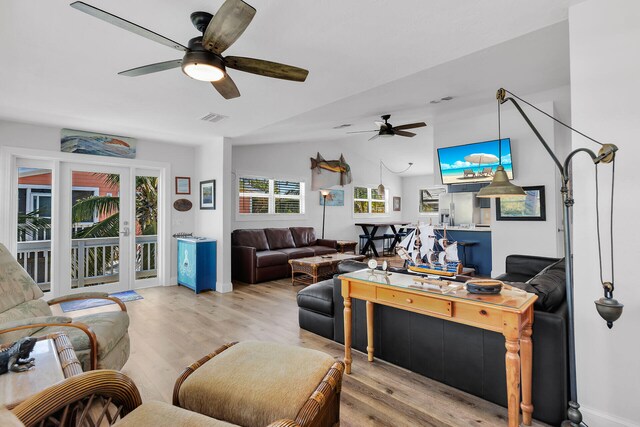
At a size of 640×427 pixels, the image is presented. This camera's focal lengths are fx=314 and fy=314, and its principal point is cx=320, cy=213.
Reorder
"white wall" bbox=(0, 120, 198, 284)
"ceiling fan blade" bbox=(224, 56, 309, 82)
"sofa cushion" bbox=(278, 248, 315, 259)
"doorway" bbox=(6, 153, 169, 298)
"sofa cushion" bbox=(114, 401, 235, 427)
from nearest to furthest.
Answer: "sofa cushion" bbox=(114, 401, 235, 427) → "ceiling fan blade" bbox=(224, 56, 309, 82) → "white wall" bbox=(0, 120, 198, 284) → "doorway" bbox=(6, 153, 169, 298) → "sofa cushion" bbox=(278, 248, 315, 259)

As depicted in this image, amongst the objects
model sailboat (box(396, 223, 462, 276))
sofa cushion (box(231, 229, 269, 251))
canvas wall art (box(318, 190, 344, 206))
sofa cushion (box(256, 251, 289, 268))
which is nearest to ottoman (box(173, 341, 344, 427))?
model sailboat (box(396, 223, 462, 276))

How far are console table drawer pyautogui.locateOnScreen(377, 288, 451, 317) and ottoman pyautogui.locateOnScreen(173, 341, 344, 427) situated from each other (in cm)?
74

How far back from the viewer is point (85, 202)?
4.73m

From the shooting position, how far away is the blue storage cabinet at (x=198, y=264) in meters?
4.95

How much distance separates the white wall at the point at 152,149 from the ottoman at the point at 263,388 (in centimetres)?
450

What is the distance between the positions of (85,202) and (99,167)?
570mm

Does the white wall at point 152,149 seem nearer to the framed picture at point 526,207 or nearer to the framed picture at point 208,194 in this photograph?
the framed picture at point 208,194

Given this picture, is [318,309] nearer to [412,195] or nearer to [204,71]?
[204,71]

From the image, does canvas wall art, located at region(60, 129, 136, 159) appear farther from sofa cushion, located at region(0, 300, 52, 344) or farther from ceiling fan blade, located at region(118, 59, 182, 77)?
ceiling fan blade, located at region(118, 59, 182, 77)

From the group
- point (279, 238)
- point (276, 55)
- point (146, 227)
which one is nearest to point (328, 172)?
point (279, 238)

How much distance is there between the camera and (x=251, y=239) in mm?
6223

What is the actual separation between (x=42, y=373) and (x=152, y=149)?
4.77 metres

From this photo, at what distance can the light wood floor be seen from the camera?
76.1 inches

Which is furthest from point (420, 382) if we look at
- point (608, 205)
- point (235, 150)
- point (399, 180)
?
point (399, 180)
